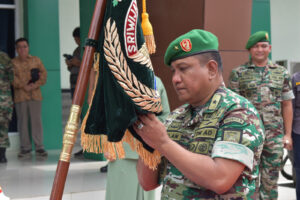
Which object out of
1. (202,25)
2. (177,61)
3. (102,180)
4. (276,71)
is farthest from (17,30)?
(177,61)

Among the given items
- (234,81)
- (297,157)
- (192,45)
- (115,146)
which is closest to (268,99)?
(234,81)

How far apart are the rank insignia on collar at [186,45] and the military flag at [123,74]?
0.17 metres

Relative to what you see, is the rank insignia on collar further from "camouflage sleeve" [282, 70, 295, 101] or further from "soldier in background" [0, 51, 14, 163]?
"soldier in background" [0, 51, 14, 163]

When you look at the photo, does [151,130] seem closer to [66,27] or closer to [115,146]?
[115,146]

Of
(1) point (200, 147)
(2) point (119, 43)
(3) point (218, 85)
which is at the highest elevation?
(2) point (119, 43)

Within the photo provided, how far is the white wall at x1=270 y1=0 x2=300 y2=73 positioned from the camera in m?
15.0

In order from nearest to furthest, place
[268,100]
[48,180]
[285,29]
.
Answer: [268,100] → [48,180] → [285,29]

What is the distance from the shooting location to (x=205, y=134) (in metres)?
2.04

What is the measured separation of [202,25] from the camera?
597cm

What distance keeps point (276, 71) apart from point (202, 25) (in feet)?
3.41

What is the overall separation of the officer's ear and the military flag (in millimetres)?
251

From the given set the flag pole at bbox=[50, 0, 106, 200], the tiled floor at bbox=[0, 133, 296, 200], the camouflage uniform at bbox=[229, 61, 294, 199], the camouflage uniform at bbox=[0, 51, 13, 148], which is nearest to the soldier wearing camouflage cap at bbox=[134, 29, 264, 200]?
the flag pole at bbox=[50, 0, 106, 200]

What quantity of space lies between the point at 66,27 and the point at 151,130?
15.3m

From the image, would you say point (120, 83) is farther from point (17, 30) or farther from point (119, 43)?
point (17, 30)
